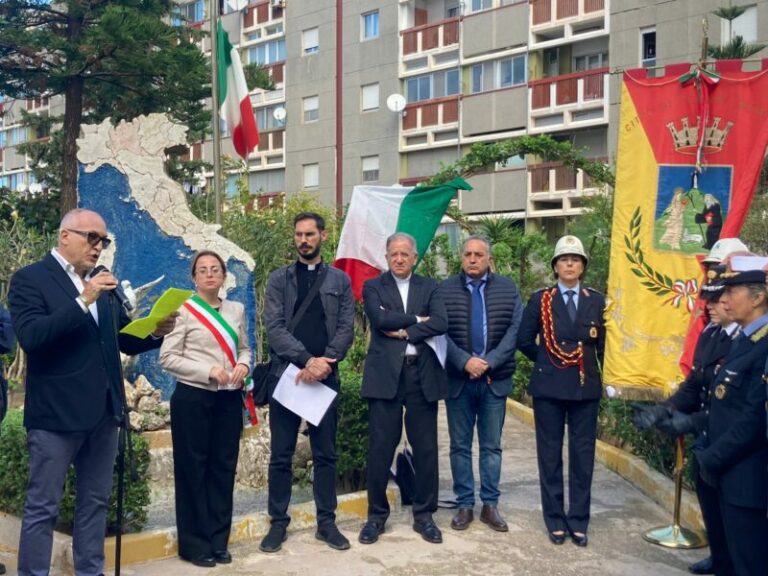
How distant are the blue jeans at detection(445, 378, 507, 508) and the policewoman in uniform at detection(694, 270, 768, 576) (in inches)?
74.7

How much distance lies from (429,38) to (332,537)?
1072 inches

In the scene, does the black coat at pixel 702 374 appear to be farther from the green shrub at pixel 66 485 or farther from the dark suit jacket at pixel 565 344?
the green shrub at pixel 66 485

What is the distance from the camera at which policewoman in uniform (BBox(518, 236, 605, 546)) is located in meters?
5.80

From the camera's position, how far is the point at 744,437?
4.00 m

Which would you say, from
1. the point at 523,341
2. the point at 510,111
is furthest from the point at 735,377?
the point at 510,111

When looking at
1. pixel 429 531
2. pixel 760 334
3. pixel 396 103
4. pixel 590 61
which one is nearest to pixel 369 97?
pixel 396 103

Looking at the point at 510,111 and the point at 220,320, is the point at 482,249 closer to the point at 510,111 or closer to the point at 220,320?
the point at 220,320

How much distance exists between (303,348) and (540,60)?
24.8 metres

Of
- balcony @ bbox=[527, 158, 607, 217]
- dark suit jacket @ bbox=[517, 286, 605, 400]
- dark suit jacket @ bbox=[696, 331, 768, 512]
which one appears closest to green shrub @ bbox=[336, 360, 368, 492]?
dark suit jacket @ bbox=[517, 286, 605, 400]

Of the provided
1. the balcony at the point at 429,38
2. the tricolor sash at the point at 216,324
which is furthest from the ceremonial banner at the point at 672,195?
the balcony at the point at 429,38

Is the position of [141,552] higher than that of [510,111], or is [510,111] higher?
[510,111]

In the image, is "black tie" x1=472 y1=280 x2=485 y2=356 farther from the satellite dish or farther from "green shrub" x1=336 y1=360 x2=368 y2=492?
the satellite dish

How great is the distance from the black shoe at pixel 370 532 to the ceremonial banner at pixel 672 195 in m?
1.93

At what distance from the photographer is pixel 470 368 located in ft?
19.2
